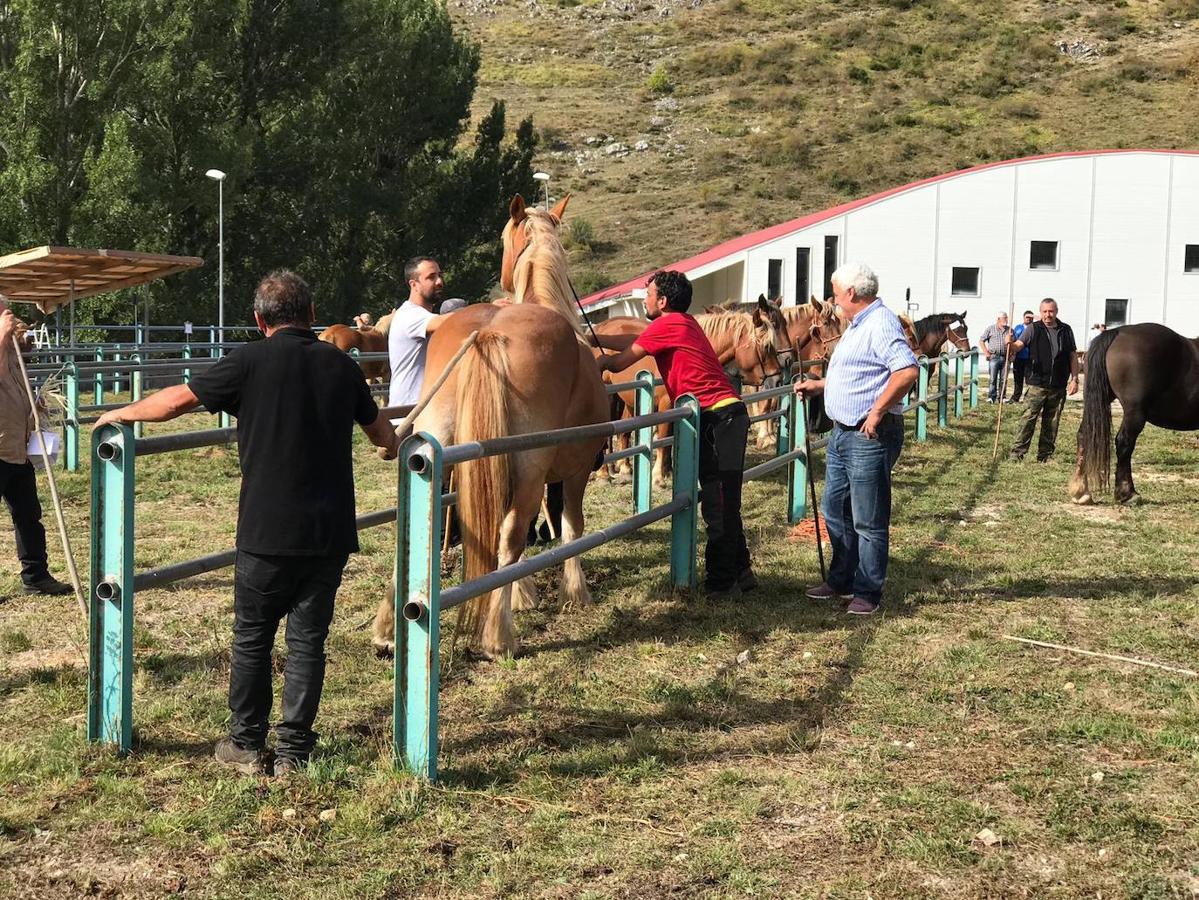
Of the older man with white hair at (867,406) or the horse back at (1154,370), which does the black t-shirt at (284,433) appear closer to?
the older man with white hair at (867,406)

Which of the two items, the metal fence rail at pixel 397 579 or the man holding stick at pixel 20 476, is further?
the man holding stick at pixel 20 476

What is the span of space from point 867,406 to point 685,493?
122 centimetres

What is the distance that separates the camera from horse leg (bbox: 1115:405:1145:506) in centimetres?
1087

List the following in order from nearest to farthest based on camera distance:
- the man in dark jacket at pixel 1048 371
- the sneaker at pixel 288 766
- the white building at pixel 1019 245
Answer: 1. the sneaker at pixel 288 766
2. the man in dark jacket at pixel 1048 371
3. the white building at pixel 1019 245

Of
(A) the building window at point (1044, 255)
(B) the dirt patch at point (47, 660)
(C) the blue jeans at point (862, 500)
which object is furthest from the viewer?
(A) the building window at point (1044, 255)

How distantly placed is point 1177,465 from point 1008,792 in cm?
1138

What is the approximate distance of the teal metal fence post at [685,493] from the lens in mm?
6660

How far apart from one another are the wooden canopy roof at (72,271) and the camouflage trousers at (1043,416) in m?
11.1

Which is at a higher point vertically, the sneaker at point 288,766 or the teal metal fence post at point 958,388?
the teal metal fence post at point 958,388

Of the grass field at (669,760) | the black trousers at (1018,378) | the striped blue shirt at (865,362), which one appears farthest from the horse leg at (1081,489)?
the black trousers at (1018,378)

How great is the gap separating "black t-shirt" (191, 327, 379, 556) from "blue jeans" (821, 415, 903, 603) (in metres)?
3.31

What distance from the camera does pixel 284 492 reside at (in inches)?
146

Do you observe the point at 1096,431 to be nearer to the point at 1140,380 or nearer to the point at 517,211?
the point at 1140,380

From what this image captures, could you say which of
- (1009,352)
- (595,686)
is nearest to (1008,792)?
(595,686)
